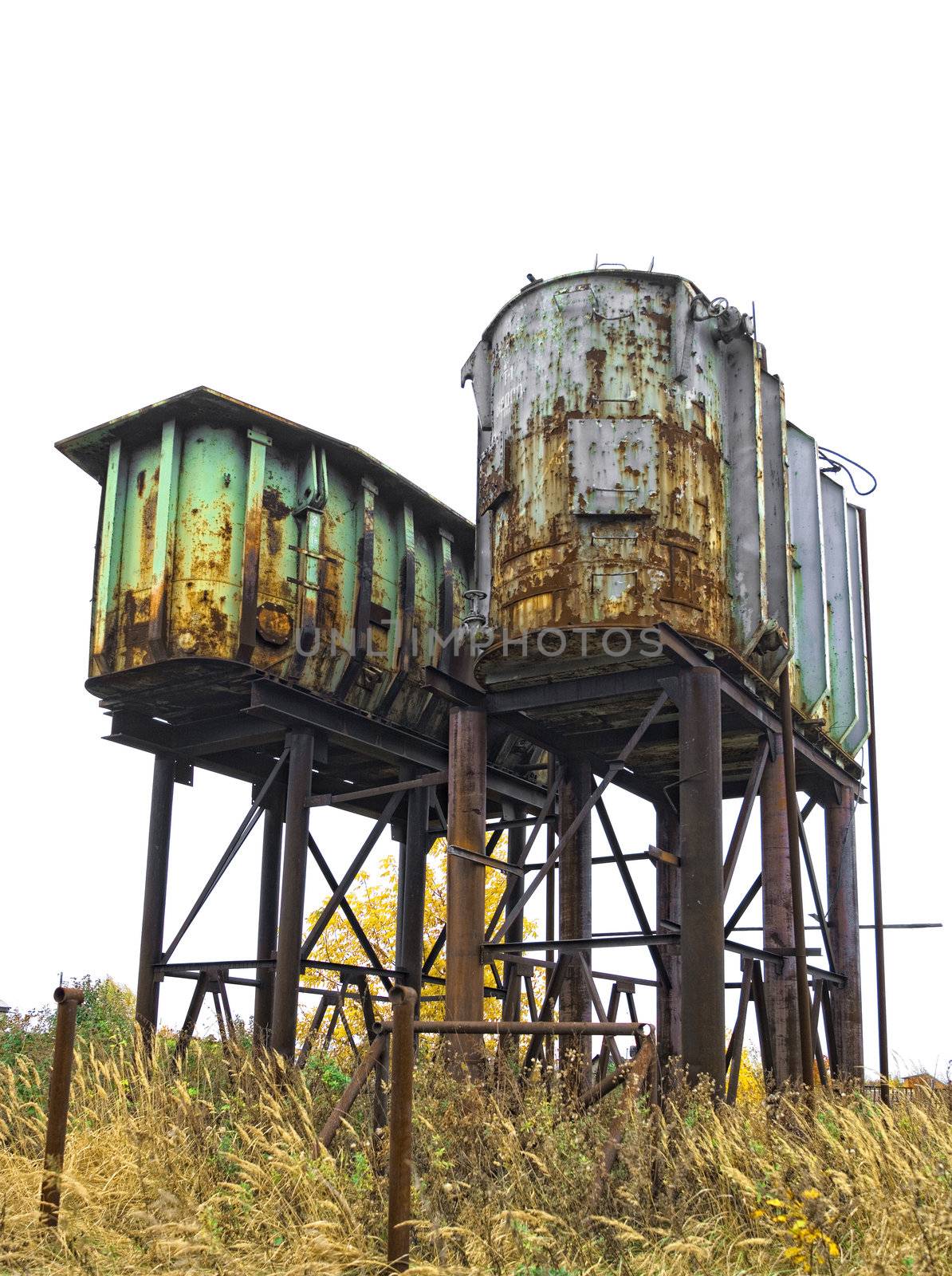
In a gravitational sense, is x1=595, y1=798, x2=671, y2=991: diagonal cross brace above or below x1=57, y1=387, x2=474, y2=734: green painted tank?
below

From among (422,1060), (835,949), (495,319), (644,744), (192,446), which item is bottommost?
(422,1060)

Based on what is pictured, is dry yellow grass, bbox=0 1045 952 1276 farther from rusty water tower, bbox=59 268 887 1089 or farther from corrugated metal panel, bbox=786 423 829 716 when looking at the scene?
corrugated metal panel, bbox=786 423 829 716

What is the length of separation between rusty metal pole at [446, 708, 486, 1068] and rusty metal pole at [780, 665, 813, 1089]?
3.12 metres

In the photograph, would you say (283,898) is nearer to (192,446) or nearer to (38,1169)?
(192,446)

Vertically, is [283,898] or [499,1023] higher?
[283,898]

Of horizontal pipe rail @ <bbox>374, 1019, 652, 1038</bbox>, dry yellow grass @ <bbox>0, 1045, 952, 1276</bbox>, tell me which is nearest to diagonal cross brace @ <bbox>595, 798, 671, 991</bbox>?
dry yellow grass @ <bbox>0, 1045, 952, 1276</bbox>

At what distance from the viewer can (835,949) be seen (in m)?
15.4

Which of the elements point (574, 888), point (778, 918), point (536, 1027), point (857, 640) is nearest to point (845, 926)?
point (778, 918)

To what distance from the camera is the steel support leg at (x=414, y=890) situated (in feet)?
52.1

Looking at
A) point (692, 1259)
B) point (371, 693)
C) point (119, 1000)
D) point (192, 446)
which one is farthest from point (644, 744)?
point (119, 1000)

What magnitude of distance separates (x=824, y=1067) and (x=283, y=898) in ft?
21.3

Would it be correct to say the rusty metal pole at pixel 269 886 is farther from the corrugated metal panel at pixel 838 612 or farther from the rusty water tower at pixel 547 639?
the corrugated metal panel at pixel 838 612

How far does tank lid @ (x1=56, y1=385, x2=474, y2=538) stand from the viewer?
14000 mm

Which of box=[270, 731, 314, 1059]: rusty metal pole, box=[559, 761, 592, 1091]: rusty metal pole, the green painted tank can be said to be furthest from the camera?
box=[559, 761, 592, 1091]: rusty metal pole
